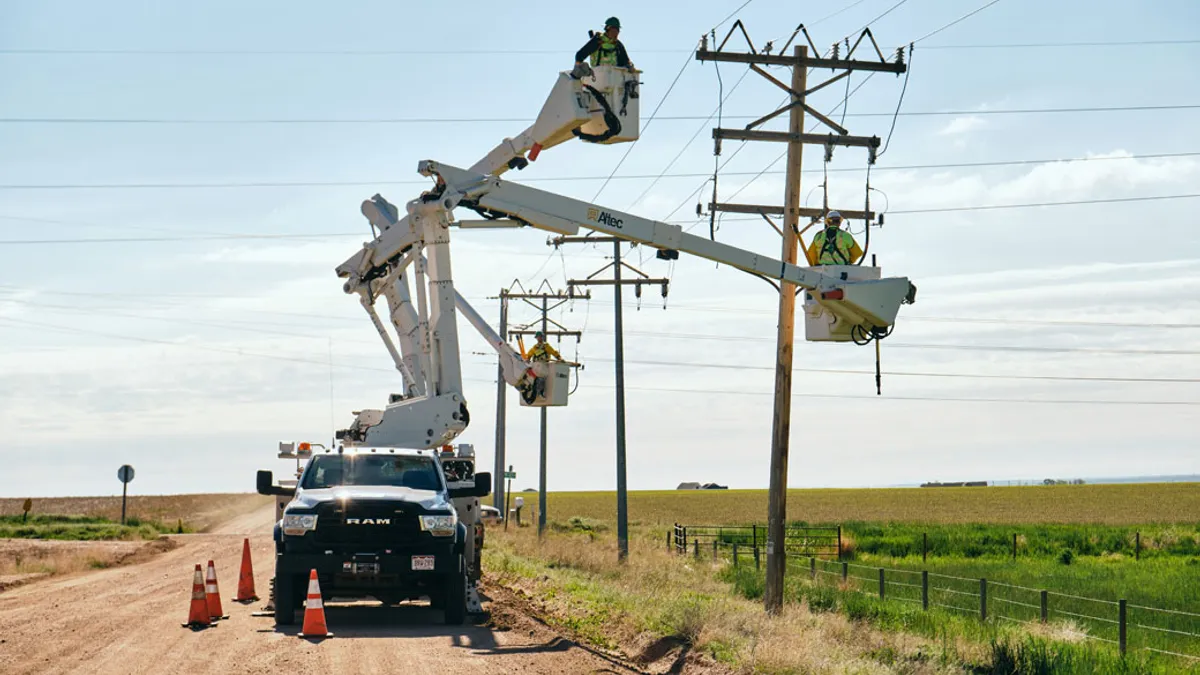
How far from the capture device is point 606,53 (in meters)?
18.0

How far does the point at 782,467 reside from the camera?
20828 mm

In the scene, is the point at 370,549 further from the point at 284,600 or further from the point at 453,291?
the point at 453,291

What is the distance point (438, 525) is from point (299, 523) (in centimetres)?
154

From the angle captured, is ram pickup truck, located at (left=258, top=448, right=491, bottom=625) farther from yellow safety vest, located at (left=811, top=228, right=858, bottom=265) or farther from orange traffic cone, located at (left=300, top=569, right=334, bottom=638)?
yellow safety vest, located at (left=811, top=228, right=858, bottom=265)

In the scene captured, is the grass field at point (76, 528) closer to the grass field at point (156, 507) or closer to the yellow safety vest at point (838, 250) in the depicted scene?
the grass field at point (156, 507)

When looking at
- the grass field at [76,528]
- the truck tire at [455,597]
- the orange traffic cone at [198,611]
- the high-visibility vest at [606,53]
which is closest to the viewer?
the orange traffic cone at [198,611]

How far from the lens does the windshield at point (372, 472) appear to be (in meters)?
17.2

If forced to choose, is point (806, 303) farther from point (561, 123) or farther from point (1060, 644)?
point (1060, 644)

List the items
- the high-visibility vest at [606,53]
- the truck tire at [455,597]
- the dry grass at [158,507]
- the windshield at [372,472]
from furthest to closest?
the dry grass at [158,507]
the high-visibility vest at [606,53]
the windshield at [372,472]
the truck tire at [455,597]

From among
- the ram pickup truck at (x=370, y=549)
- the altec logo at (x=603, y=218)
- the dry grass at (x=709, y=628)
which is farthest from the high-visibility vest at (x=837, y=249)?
the ram pickup truck at (x=370, y=549)

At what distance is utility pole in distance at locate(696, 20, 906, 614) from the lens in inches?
816

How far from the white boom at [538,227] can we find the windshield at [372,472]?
3.24 meters

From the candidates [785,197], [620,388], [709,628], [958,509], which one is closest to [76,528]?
[620,388]

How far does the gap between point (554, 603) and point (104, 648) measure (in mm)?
6856
